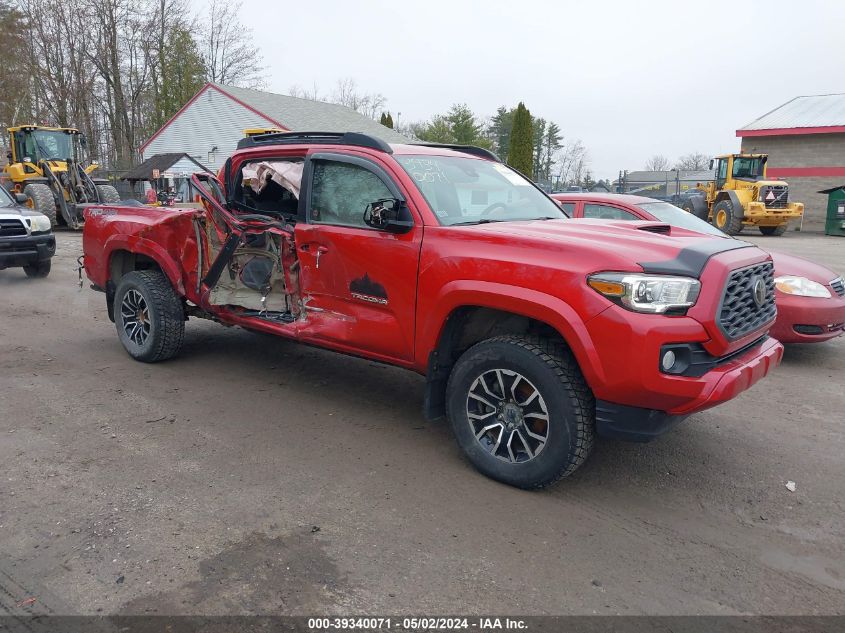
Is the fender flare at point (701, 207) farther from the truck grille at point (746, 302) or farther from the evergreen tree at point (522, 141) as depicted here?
the truck grille at point (746, 302)

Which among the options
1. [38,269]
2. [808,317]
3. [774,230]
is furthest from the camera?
[774,230]

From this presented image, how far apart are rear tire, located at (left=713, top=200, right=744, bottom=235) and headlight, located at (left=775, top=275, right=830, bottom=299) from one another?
17735 millimetres

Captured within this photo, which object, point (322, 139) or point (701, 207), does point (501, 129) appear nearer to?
point (701, 207)

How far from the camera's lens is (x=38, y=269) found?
11.2m

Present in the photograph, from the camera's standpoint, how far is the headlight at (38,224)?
34.9 ft

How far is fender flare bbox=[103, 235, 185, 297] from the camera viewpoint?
19.0 ft

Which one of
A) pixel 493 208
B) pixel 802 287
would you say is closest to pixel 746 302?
pixel 493 208

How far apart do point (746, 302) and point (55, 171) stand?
21793 millimetres

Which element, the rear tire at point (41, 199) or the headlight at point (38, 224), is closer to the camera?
the headlight at point (38, 224)

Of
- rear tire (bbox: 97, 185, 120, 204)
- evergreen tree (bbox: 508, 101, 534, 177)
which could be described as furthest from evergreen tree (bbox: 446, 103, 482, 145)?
rear tire (bbox: 97, 185, 120, 204)

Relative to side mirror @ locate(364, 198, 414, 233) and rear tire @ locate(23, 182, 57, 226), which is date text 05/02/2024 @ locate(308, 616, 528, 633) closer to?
side mirror @ locate(364, 198, 414, 233)

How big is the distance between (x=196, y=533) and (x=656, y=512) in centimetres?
242

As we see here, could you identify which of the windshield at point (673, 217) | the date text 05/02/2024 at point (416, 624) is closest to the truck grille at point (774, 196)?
the windshield at point (673, 217)

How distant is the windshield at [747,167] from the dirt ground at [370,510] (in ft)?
69.8
